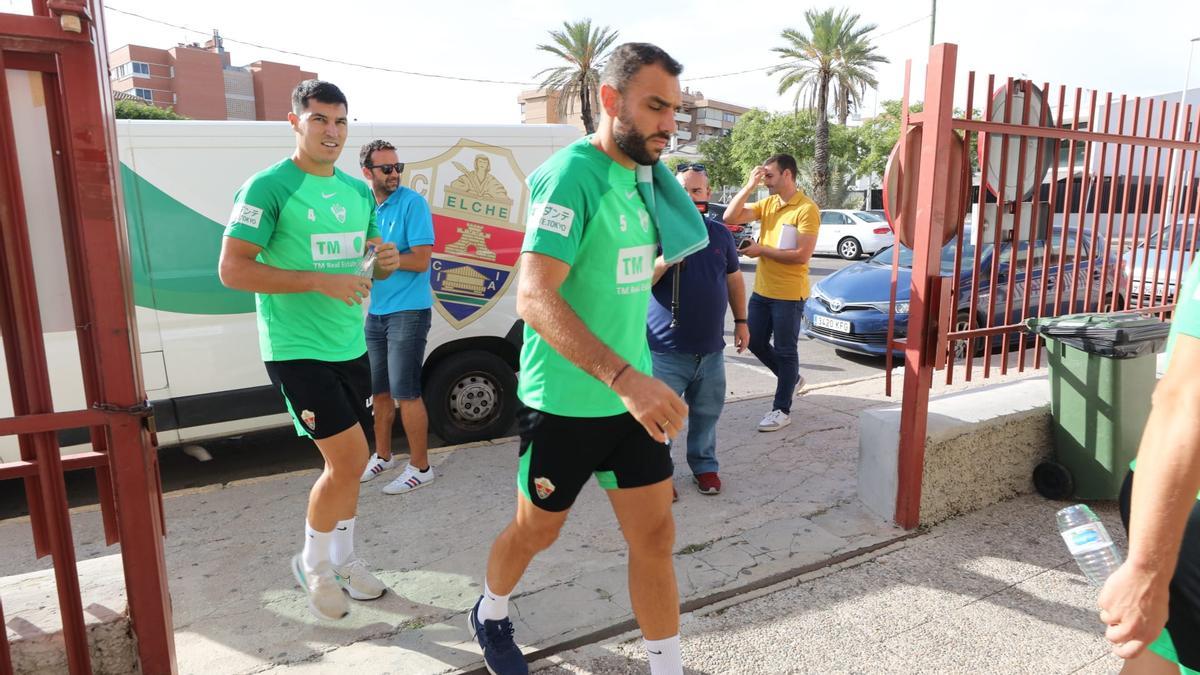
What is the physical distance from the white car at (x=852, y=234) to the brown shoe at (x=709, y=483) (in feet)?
61.3

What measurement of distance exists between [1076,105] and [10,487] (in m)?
6.23

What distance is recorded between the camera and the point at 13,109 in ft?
5.44

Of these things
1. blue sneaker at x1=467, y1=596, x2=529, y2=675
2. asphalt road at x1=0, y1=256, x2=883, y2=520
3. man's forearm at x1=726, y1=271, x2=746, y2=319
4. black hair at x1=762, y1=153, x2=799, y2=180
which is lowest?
asphalt road at x1=0, y1=256, x2=883, y2=520

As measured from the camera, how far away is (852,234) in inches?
862

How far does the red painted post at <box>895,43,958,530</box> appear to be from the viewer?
317 cm

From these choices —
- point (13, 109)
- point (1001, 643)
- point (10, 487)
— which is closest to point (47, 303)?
point (13, 109)

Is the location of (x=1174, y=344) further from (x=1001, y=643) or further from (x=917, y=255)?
(x=917, y=255)

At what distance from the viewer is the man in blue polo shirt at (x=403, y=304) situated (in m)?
4.13

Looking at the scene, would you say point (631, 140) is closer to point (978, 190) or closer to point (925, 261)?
point (925, 261)

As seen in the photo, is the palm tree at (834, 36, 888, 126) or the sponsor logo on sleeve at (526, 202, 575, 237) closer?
the sponsor logo on sleeve at (526, 202, 575, 237)

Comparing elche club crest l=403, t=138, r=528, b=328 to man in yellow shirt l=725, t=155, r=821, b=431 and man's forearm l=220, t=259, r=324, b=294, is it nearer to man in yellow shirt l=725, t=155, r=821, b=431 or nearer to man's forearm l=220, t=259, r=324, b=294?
man in yellow shirt l=725, t=155, r=821, b=431

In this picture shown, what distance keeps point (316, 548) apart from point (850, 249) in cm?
2126

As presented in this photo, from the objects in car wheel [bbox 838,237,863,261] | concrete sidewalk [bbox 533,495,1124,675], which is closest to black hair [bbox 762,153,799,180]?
concrete sidewalk [bbox 533,495,1124,675]

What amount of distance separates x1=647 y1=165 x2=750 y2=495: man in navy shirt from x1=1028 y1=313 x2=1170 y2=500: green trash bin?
1.58m
